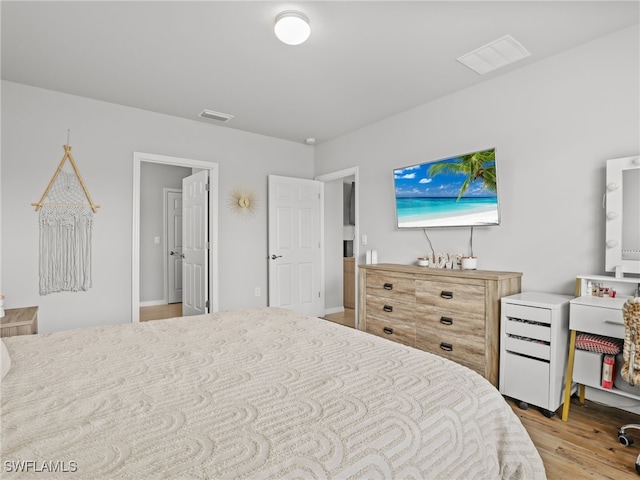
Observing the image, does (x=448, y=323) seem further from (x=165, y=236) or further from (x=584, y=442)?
(x=165, y=236)

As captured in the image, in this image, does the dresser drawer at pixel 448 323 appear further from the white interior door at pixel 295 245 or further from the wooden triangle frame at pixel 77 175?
the wooden triangle frame at pixel 77 175

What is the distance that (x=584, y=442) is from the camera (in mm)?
2080

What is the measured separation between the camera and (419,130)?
3.76m

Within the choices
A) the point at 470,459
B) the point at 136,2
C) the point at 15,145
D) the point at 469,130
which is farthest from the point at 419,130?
the point at 15,145

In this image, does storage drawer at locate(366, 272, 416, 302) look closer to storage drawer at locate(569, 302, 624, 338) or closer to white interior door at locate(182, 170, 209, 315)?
storage drawer at locate(569, 302, 624, 338)

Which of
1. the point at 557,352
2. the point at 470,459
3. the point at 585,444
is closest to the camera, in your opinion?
the point at 470,459

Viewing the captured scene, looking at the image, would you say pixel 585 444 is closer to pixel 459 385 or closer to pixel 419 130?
pixel 459 385

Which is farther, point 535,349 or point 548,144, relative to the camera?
point 548,144

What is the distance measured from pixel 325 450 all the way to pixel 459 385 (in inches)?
24.8

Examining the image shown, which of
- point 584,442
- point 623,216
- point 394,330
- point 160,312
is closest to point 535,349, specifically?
point 584,442

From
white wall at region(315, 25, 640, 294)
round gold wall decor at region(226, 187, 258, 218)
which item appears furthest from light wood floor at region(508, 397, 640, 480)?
round gold wall decor at region(226, 187, 258, 218)

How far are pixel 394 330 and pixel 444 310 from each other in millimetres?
599

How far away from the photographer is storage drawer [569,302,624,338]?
7.00ft

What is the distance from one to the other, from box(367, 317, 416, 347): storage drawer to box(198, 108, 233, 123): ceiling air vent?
9.02 ft
